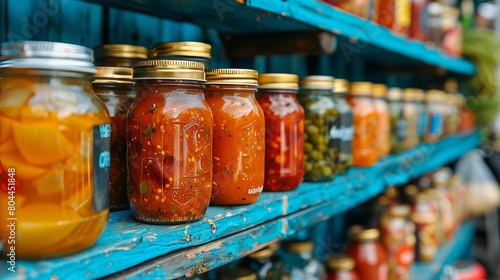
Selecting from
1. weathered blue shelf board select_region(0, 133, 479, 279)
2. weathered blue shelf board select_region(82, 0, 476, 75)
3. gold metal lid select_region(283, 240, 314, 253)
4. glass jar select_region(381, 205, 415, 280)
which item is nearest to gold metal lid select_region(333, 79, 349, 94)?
weathered blue shelf board select_region(82, 0, 476, 75)

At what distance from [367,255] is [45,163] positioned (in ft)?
4.10

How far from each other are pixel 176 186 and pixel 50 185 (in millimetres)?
195

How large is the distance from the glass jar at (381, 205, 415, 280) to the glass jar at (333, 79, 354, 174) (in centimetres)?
61

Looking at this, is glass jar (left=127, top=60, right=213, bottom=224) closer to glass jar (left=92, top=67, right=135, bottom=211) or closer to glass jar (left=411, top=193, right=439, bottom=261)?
glass jar (left=92, top=67, right=135, bottom=211)

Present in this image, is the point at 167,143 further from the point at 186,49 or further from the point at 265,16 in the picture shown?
the point at 265,16

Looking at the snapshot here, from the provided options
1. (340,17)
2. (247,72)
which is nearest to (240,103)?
(247,72)

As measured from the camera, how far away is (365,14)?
54.2 inches

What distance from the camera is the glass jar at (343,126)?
1.25 meters

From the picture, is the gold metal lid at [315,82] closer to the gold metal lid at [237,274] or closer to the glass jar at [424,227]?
the gold metal lid at [237,274]

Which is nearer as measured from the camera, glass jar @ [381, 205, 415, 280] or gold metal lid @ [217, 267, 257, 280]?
gold metal lid @ [217, 267, 257, 280]

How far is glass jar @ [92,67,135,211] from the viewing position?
0.79m

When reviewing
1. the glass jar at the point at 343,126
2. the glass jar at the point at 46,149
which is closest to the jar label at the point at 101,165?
the glass jar at the point at 46,149

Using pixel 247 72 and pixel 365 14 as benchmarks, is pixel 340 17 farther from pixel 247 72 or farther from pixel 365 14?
pixel 247 72

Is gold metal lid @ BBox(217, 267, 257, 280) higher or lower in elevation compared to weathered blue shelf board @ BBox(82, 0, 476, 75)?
lower
